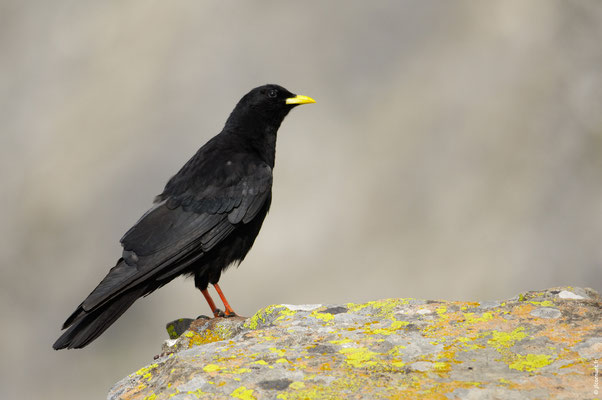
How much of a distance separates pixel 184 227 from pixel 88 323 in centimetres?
141

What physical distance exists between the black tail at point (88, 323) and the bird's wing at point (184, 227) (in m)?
0.14

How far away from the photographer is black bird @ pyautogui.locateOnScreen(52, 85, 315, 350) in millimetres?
5496

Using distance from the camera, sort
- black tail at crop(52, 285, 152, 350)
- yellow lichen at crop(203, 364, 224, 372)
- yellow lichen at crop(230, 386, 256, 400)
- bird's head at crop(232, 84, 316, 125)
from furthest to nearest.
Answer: bird's head at crop(232, 84, 316, 125), black tail at crop(52, 285, 152, 350), yellow lichen at crop(203, 364, 224, 372), yellow lichen at crop(230, 386, 256, 400)

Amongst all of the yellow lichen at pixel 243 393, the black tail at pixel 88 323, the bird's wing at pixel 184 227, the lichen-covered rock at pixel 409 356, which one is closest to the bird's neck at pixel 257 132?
the bird's wing at pixel 184 227

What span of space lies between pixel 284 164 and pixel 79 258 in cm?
514

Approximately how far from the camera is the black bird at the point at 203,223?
5496 millimetres

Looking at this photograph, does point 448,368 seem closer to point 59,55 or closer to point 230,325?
point 230,325

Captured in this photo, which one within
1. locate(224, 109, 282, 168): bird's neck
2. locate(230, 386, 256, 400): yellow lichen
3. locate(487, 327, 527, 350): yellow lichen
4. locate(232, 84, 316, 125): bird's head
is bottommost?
locate(230, 386, 256, 400): yellow lichen

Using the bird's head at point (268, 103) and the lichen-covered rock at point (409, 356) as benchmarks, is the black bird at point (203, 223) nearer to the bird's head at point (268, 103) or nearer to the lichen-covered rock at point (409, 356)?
the bird's head at point (268, 103)

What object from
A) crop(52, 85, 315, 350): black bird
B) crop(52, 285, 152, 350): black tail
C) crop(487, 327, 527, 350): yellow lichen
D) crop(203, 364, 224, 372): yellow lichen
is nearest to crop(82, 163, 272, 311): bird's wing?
crop(52, 85, 315, 350): black bird

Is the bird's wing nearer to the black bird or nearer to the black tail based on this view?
the black bird

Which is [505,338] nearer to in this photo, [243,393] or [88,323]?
[243,393]

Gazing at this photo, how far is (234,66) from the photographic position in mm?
18078

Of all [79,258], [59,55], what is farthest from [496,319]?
[59,55]
